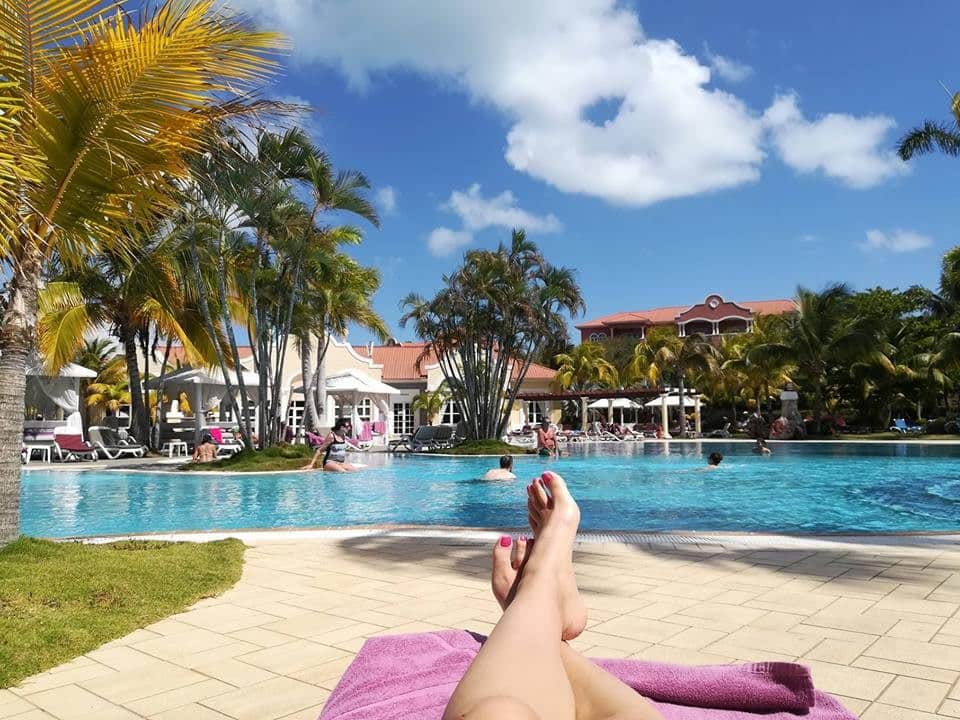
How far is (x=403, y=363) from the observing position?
41.0 meters

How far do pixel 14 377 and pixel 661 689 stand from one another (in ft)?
14.3

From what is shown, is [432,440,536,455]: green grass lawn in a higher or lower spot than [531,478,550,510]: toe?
lower

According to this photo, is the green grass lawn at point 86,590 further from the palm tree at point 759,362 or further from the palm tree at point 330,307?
Answer: the palm tree at point 759,362

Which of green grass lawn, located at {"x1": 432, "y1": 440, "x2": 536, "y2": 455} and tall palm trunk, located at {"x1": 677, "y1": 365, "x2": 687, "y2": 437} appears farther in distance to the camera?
tall palm trunk, located at {"x1": 677, "y1": 365, "x2": 687, "y2": 437}

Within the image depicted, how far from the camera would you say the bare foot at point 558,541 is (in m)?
1.93

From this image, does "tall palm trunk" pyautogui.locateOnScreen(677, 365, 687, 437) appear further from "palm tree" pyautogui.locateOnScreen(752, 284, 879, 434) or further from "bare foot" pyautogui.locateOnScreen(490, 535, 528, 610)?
"bare foot" pyautogui.locateOnScreen(490, 535, 528, 610)

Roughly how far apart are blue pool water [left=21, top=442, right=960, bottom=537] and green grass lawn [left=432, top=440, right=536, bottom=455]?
2809 millimetres

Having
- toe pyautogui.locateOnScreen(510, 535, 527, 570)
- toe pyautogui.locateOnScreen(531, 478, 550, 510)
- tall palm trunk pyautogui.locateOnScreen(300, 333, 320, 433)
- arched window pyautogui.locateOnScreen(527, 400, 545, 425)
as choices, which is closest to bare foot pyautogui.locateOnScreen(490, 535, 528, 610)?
toe pyautogui.locateOnScreen(510, 535, 527, 570)

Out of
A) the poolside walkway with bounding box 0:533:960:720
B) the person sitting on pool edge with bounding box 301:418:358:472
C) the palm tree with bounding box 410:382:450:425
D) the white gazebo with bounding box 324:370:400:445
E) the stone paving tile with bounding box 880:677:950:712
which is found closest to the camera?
the stone paving tile with bounding box 880:677:950:712

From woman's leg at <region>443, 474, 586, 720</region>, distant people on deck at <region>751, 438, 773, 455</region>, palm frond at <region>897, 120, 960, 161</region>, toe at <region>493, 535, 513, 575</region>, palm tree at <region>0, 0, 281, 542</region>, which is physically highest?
palm frond at <region>897, 120, 960, 161</region>

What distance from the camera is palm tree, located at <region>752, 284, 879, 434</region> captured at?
2814 centimetres

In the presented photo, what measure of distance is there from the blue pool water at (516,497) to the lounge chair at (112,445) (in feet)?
10.8

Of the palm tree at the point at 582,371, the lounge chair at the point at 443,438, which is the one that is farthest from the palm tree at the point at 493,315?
the palm tree at the point at 582,371

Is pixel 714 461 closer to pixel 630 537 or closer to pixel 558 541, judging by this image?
pixel 630 537
